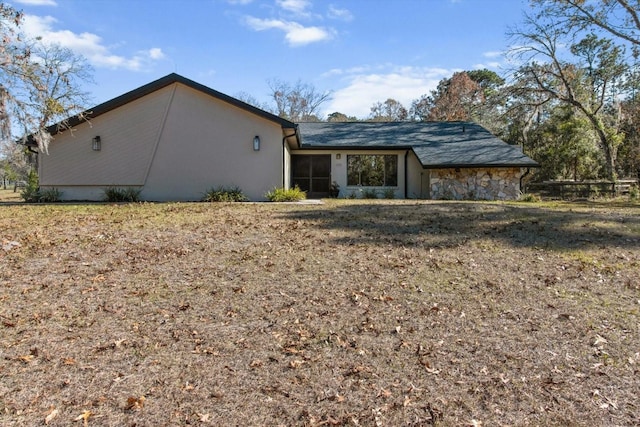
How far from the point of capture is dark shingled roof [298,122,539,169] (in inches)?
655

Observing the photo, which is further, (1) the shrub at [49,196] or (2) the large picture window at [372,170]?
(2) the large picture window at [372,170]

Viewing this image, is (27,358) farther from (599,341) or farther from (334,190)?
(334,190)

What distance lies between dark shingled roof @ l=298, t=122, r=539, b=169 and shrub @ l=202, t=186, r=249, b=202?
165 inches

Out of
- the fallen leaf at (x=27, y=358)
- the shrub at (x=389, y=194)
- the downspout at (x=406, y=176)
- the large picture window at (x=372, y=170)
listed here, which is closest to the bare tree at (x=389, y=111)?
the downspout at (x=406, y=176)

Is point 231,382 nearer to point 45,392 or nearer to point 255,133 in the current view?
point 45,392

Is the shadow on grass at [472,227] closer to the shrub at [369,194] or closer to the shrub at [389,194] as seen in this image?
the shrub at [369,194]

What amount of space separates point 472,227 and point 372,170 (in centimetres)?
1044

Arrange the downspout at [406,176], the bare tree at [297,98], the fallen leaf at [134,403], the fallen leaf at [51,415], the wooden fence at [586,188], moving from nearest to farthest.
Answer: the fallen leaf at [51,415]
the fallen leaf at [134,403]
the downspout at [406,176]
the wooden fence at [586,188]
the bare tree at [297,98]

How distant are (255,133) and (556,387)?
13.0 m

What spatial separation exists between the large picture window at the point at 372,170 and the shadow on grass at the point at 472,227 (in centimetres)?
760

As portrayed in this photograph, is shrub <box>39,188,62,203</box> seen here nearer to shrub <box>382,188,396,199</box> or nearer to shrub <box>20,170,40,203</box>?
shrub <box>20,170,40,203</box>

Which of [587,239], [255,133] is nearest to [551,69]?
[255,133]

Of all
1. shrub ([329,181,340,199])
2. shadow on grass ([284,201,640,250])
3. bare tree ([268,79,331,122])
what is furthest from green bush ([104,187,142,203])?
bare tree ([268,79,331,122])

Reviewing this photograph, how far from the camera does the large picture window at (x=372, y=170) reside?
18.3m
